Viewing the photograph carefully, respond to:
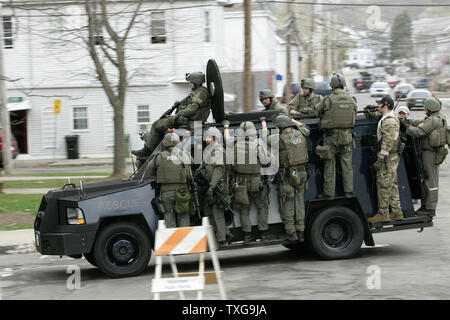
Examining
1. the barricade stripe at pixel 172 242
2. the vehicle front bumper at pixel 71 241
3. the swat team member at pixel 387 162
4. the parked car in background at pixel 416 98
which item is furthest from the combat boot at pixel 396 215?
the parked car in background at pixel 416 98

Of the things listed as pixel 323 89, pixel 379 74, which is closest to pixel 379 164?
pixel 323 89

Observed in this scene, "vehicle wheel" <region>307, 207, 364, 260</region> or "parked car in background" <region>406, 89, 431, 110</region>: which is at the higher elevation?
"parked car in background" <region>406, 89, 431, 110</region>

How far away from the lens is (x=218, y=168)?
9188 millimetres

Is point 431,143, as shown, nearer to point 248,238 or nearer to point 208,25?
point 248,238

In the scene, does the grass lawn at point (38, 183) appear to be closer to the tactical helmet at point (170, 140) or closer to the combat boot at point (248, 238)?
the tactical helmet at point (170, 140)

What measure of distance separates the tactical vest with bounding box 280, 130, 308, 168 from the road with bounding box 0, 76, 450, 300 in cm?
147

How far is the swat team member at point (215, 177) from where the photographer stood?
917 centimetres

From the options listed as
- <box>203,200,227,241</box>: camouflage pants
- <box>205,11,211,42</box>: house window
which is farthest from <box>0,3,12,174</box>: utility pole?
<box>203,200,227,241</box>: camouflage pants

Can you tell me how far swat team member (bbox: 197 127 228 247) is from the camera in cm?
917

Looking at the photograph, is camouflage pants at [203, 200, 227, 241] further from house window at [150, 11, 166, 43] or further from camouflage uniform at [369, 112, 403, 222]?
house window at [150, 11, 166, 43]

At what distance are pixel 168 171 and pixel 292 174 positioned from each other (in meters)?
1.70

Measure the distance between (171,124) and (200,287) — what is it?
3.78 meters
